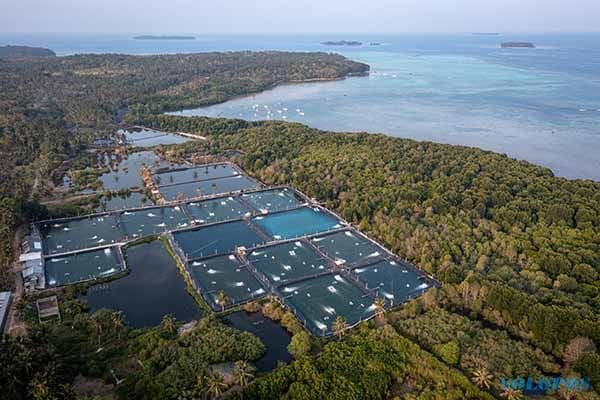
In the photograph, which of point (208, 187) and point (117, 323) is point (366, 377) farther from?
point (208, 187)

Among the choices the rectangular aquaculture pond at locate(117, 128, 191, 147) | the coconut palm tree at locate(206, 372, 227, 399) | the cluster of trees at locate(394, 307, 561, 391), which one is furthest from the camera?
the rectangular aquaculture pond at locate(117, 128, 191, 147)

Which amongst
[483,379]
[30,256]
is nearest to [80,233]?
[30,256]

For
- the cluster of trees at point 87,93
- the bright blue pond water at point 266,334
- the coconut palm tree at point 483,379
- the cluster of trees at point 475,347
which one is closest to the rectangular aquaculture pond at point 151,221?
the cluster of trees at point 87,93

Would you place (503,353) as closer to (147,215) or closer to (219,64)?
(147,215)

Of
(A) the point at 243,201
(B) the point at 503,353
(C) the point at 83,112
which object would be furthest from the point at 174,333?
(C) the point at 83,112

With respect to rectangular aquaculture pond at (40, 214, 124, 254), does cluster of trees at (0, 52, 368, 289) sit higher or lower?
higher

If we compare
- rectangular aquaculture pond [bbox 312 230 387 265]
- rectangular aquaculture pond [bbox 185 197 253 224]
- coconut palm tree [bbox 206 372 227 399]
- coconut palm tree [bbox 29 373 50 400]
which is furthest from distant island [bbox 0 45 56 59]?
coconut palm tree [bbox 206 372 227 399]

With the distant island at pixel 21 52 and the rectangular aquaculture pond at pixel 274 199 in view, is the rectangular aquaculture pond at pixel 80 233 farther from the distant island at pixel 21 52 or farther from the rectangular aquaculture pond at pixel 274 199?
the distant island at pixel 21 52

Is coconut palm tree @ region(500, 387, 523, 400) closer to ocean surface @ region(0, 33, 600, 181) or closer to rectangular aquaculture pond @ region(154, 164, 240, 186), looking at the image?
rectangular aquaculture pond @ region(154, 164, 240, 186)
